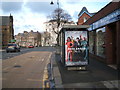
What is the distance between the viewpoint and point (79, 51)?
10281mm

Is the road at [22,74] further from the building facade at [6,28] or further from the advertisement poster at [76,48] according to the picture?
the building facade at [6,28]

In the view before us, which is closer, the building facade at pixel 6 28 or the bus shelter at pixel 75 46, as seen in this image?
the bus shelter at pixel 75 46

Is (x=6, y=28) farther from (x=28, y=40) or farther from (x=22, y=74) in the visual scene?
(x=22, y=74)

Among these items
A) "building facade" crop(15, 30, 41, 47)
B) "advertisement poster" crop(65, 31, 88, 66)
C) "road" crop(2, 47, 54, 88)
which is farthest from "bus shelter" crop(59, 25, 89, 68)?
"building facade" crop(15, 30, 41, 47)

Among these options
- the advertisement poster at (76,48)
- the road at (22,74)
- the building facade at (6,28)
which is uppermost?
the building facade at (6,28)

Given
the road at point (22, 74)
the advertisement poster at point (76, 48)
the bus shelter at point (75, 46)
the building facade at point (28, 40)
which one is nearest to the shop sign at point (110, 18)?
the bus shelter at point (75, 46)

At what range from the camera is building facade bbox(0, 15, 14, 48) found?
88.4 meters

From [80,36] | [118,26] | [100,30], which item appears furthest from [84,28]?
[100,30]

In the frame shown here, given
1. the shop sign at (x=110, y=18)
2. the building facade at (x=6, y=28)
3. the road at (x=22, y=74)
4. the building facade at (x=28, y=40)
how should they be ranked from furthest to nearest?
the building facade at (x=28, y=40) → the building facade at (x=6, y=28) → the shop sign at (x=110, y=18) → the road at (x=22, y=74)

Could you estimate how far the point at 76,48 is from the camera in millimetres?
10328

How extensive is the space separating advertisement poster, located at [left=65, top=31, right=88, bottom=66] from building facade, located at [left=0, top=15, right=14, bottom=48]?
264ft

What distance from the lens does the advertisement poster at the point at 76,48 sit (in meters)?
10.2

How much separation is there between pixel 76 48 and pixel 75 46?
0.13 m

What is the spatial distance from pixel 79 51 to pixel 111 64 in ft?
12.0
